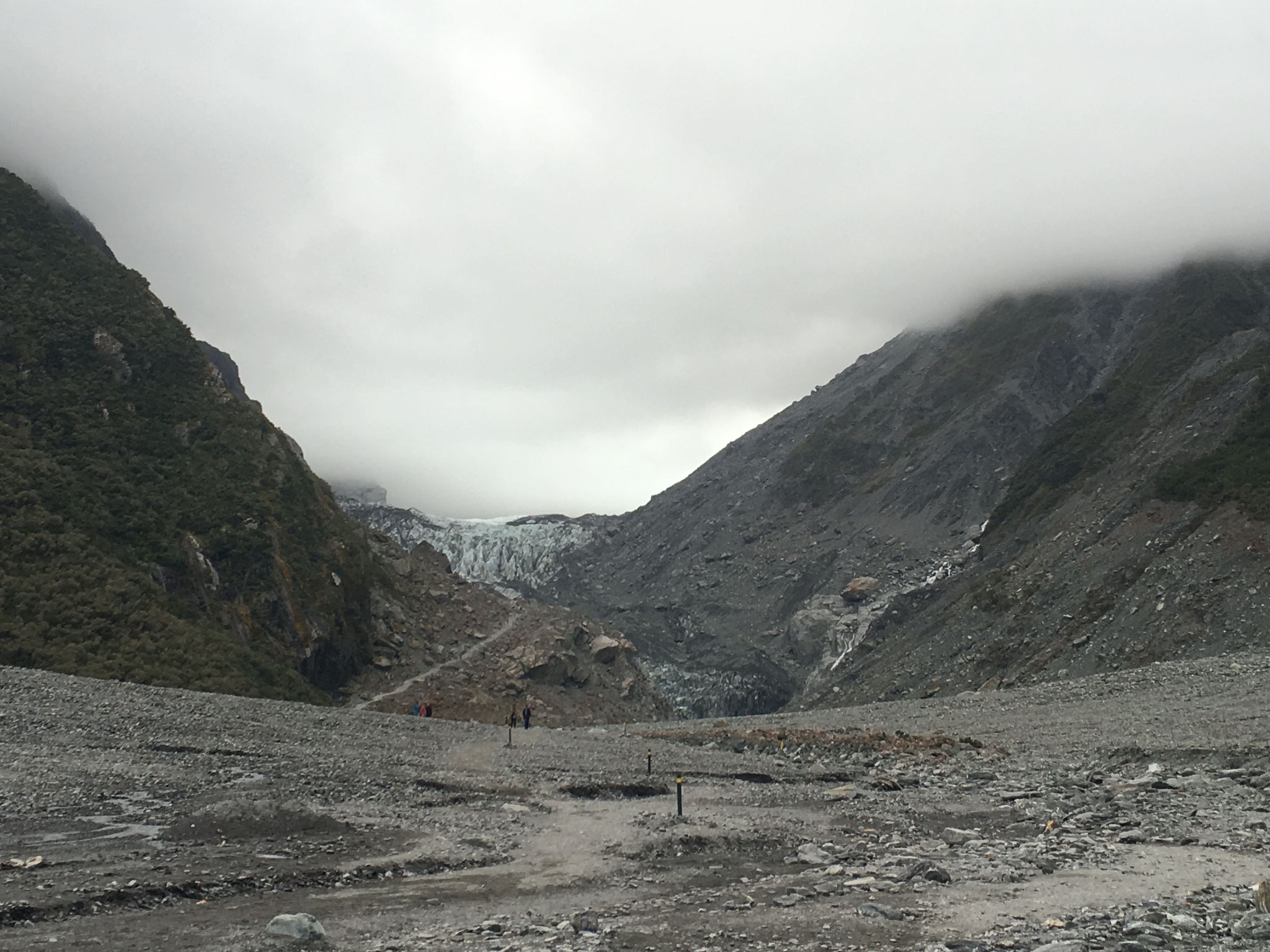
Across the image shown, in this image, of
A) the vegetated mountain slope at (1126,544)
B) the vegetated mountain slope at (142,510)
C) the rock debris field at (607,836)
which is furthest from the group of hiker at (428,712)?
the vegetated mountain slope at (1126,544)

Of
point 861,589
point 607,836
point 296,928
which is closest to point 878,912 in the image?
point 296,928

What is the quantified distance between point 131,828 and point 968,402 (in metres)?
145

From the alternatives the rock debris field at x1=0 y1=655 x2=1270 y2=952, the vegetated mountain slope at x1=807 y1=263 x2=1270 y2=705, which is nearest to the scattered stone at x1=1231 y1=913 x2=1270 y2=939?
the rock debris field at x1=0 y1=655 x2=1270 y2=952

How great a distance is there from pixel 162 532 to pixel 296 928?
44769 millimetres

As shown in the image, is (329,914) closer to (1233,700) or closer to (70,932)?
(70,932)

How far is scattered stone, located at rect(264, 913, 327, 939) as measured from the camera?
912cm

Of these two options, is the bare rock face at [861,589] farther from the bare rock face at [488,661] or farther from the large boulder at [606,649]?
the large boulder at [606,649]

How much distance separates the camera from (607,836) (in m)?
16.3

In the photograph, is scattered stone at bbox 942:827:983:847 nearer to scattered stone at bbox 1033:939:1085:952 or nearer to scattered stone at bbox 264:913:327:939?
scattered stone at bbox 1033:939:1085:952

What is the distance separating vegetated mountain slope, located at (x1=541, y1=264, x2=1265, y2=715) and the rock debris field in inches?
1413

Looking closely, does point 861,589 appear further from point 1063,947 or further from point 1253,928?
point 1063,947

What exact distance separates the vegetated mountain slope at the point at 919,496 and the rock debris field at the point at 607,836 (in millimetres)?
35890

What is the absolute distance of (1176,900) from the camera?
10.1 meters

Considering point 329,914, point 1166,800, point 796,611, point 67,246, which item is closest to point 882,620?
point 796,611
